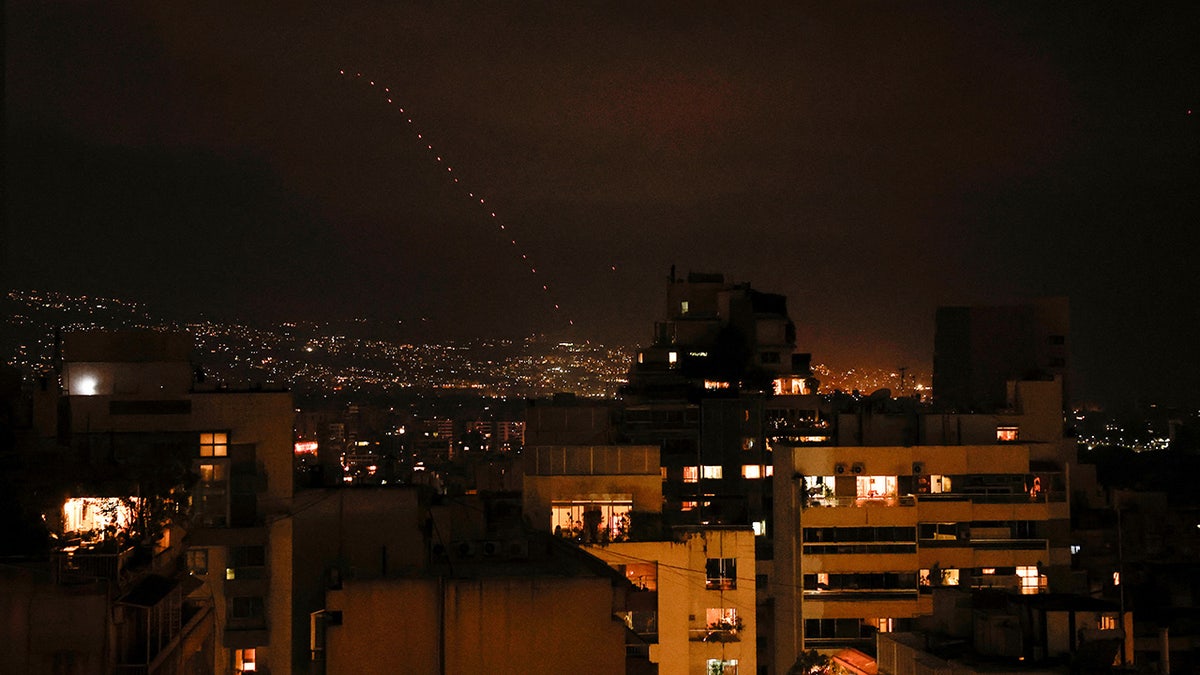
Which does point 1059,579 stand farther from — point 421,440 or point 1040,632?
point 421,440

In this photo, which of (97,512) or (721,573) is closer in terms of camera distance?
(97,512)

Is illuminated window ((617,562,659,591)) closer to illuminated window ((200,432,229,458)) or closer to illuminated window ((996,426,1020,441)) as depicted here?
illuminated window ((200,432,229,458))

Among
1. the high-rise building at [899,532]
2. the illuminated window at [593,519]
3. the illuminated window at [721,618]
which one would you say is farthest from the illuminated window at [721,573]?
the high-rise building at [899,532]

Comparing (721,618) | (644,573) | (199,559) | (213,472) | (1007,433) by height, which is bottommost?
(721,618)

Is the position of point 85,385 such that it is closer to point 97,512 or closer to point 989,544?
point 97,512

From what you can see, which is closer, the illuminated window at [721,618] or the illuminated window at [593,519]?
the illuminated window at [593,519]

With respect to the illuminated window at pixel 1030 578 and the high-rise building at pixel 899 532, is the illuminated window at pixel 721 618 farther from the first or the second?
the illuminated window at pixel 1030 578

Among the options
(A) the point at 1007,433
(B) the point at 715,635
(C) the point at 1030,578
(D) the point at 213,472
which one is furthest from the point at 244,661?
(A) the point at 1007,433
